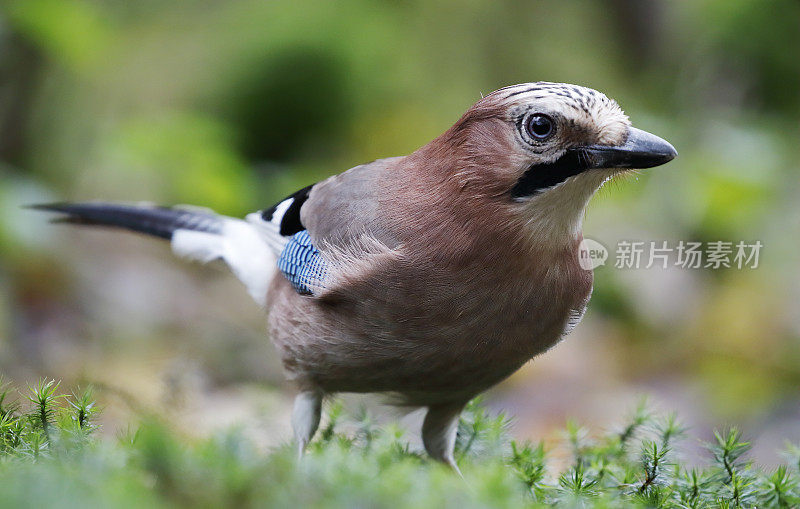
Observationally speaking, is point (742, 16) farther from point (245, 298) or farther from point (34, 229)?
point (34, 229)

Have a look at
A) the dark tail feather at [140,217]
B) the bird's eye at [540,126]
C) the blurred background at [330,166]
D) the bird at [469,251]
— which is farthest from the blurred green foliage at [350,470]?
the blurred background at [330,166]

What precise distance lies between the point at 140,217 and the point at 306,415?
1.48 meters

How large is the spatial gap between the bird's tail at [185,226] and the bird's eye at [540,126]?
1587 millimetres

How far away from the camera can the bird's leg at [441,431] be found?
9.91ft

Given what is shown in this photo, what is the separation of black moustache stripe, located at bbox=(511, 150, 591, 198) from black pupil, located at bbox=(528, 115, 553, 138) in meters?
0.09

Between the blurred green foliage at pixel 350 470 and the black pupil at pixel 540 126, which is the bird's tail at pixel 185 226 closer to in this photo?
the blurred green foliage at pixel 350 470

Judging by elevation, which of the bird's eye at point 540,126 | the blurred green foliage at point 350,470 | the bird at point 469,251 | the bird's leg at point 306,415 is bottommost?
the blurred green foliage at point 350,470

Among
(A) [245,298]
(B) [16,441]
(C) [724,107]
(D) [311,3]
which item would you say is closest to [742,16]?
(C) [724,107]

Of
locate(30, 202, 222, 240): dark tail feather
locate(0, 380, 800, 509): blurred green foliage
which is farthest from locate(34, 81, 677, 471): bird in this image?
locate(30, 202, 222, 240): dark tail feather

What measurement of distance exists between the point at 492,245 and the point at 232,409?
2.52 m

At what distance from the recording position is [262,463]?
5.32 ft

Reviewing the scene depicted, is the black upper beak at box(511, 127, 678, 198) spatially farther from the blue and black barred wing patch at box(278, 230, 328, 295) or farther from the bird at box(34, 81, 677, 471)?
the blue and black barred wing patch at box(278, 230, 328, 295)

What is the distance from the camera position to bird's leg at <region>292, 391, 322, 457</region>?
3031 millimetres

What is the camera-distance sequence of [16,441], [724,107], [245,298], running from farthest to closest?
1. [724,107]
2. [245,298]
3. [16,441]
